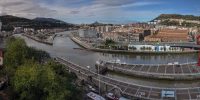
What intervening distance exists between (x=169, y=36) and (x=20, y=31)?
83.7 feet

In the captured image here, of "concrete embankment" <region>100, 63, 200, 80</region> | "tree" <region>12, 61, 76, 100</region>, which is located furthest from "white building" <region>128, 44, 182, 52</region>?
"tree" <region>12, 61, 76, 100</region>

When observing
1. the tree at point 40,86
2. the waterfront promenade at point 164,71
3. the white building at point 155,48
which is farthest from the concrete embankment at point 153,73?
the white building at point 155,48

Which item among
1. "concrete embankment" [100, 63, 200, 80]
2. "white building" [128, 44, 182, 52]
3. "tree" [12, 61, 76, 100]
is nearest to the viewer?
"tree" [12, 61, 76, 100]

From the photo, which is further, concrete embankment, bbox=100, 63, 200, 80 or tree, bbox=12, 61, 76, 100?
concrete embankment, bbox=100, 63, 200, 80

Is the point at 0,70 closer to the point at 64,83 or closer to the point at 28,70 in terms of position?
the point at 28,70

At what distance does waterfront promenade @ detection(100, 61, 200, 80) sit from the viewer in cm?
1413

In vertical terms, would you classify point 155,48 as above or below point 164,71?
below

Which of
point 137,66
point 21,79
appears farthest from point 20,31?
point 21,79

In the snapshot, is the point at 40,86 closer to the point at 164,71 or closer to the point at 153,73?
the point at 153,73

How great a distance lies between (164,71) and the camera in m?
14.8

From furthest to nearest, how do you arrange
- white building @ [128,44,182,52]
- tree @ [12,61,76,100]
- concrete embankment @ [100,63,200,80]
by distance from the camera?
white building @ [128,44,182,52], concrete embankment @ [100,63,200,80], tree @ [12,61,76,100]

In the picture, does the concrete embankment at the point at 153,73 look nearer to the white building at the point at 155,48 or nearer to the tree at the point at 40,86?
the tree at the point at 40,86

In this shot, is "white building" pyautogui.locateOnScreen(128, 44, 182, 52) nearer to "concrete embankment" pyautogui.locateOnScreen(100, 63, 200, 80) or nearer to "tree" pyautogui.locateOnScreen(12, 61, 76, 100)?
"concrete embankment" pyautogui.locateOnScreen(100, 63, 200, 80)

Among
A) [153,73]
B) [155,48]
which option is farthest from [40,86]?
[155,48]
